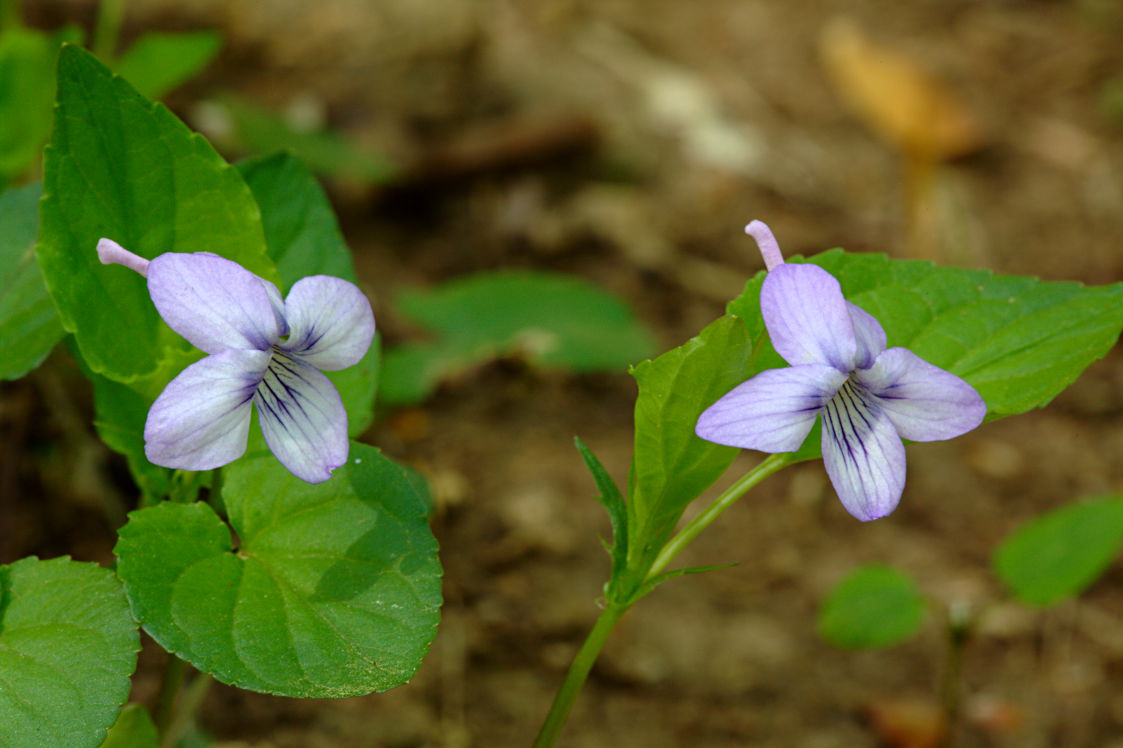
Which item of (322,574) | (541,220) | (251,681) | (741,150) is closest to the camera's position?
(251,681)

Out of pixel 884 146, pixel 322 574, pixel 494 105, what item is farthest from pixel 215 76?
pixel 322 574

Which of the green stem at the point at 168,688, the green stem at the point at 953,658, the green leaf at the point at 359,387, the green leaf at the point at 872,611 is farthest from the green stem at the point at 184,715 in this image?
the green stem at the point at 953,658

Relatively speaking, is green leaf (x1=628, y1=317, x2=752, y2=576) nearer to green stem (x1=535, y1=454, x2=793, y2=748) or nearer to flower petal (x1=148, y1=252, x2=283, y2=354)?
green stem (x1=535, y1=454, x2=793, y2=748)

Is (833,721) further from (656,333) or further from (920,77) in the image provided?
(920,77)

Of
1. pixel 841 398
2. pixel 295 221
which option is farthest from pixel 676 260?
pixel 841 398

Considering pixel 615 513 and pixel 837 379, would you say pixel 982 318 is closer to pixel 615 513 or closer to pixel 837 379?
pixel 837 379

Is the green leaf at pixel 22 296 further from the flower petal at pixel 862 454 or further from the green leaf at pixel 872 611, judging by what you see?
the green leaf at pixel 872 611
